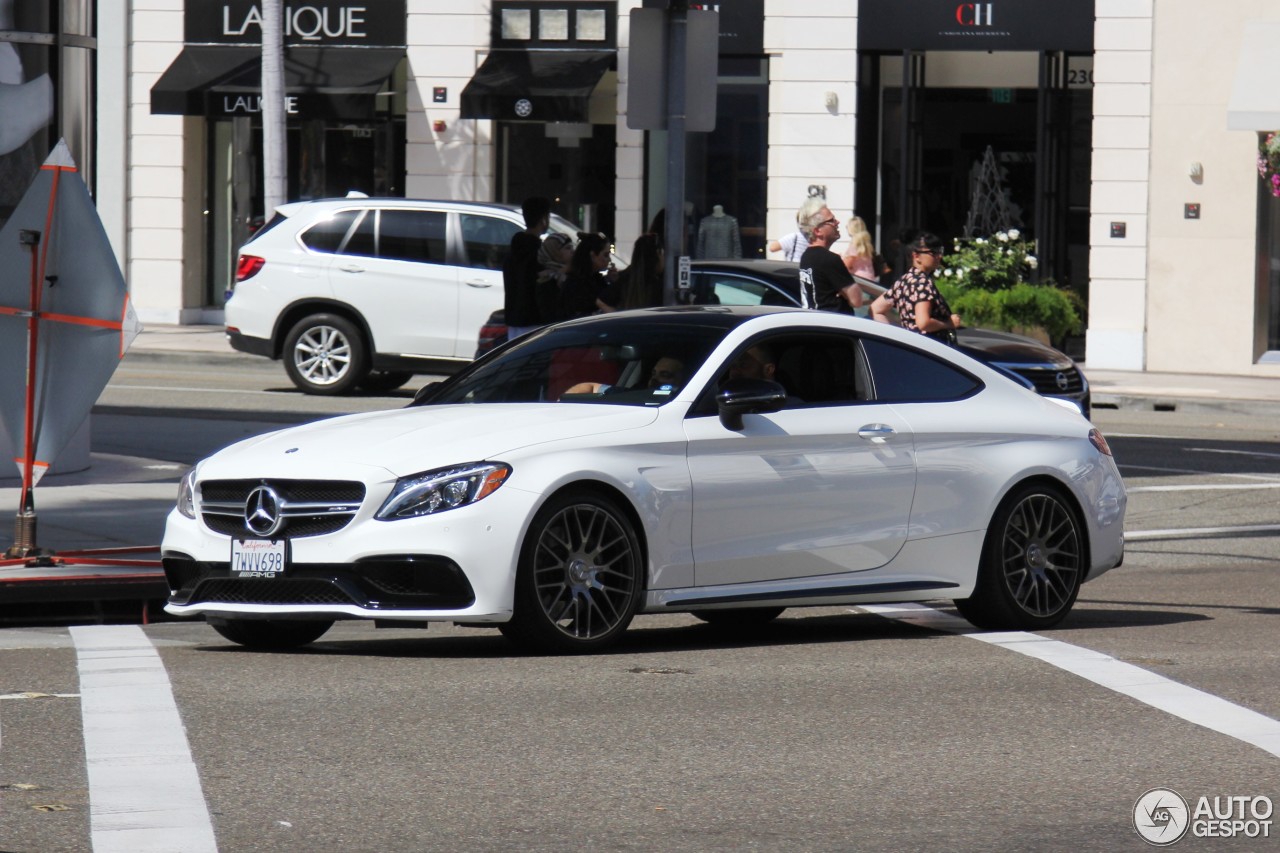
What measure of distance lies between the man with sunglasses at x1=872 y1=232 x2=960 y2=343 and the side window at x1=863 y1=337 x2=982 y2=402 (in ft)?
13.8

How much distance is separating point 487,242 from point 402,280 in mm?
897

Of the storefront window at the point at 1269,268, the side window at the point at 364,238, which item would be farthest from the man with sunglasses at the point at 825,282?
the storefront window at the point at 1269,268

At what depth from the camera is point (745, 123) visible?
96.3 feet

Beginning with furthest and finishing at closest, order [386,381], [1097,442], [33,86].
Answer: [386,381]
[33,86]
[1097,442]

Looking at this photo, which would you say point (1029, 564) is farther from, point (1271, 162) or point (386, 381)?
point (1271, 162)

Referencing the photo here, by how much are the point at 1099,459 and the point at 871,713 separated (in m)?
2.94

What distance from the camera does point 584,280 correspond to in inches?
584

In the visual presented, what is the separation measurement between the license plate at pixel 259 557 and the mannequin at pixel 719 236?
63.0 feet

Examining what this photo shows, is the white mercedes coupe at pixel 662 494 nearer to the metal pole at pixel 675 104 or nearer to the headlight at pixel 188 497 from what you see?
the headlight at pixel 188 497

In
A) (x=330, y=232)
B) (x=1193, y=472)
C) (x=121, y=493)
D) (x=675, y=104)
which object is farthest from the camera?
(x=330, y=232)

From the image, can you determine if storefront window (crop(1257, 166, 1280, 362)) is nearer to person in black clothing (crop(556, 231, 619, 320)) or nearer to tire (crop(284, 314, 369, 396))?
tire (crop(284, 314, 369, 396))

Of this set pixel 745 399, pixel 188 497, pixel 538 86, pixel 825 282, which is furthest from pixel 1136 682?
pixel 538 86

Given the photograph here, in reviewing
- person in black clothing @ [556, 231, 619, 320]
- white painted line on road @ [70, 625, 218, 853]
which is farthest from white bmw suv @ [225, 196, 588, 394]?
white painted line on road @ [70, 625, 218, 853]

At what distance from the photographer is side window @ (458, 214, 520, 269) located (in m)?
20.8
